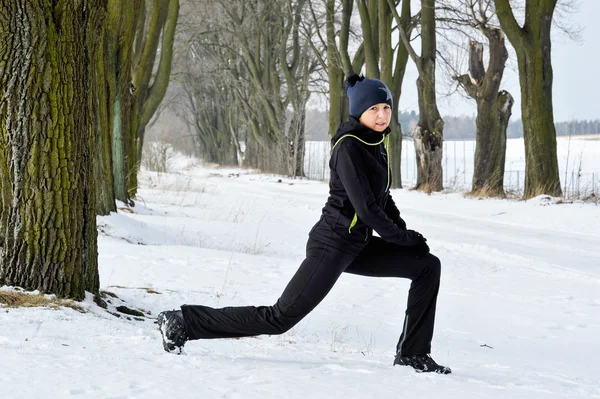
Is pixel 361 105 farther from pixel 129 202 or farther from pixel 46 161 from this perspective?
pixel 129 202

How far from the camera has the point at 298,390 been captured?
3404 mm

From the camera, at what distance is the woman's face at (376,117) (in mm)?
3932

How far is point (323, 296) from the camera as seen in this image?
3924mm

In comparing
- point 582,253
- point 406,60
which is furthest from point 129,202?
point 406,60

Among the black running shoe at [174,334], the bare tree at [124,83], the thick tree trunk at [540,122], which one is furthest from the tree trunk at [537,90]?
the black running shoe at [174,334]

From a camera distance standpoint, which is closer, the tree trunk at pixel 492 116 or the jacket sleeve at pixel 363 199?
the jacket sleeve at pixel 363 199

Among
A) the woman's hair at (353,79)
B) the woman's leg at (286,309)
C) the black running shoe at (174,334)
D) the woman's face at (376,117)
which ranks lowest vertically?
the black running shoe at (174,334)

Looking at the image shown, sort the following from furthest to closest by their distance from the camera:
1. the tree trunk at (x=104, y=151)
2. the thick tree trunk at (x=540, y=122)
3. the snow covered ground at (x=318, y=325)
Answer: the thick tree trunk at (x=540, y=122) → the tree trunk at (x=104, y=151) → the snow covered ground at (x=318, y=325)

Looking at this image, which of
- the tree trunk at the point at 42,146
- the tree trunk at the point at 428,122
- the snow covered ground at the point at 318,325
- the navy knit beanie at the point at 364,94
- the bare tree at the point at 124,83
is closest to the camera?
the snow covered ground at the point at 318,325

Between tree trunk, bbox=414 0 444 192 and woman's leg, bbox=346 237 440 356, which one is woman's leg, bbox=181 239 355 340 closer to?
woman's leg, bbox=346 237 440 356

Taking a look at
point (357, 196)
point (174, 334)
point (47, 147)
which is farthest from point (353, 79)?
point (47, 147)

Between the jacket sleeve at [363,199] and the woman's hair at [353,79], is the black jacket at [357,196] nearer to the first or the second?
the jacket sleeve at [363,199]

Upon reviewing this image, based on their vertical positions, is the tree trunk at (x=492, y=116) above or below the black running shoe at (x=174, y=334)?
above

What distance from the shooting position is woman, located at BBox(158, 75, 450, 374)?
381cm
